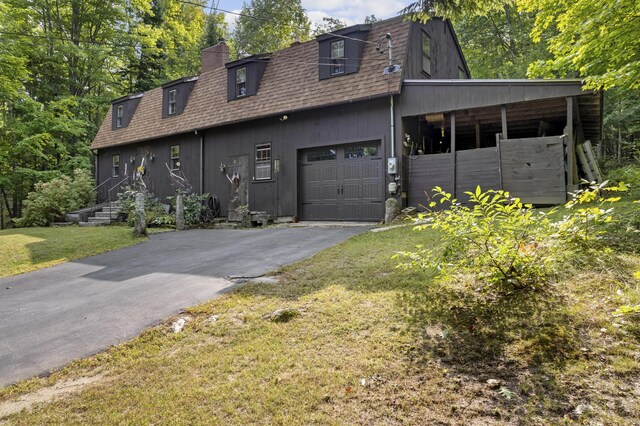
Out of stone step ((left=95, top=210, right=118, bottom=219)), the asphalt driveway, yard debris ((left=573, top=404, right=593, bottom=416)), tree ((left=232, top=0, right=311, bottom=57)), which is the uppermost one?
tree ((left=232, top=0, right=311, bottom=57))

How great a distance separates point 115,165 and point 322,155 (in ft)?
41.3

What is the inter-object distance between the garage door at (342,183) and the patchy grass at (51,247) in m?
5.34

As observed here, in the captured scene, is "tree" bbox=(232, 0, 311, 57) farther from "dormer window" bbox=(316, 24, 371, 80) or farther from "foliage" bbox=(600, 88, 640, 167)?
"foliage" bbox=(600, 88, 640, 167)

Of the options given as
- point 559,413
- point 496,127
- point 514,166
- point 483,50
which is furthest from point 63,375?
point 483,50

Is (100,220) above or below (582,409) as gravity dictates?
above

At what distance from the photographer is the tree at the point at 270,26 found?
27.5m

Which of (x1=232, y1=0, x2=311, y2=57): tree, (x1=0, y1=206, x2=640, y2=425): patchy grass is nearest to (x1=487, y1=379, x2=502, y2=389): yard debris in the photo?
(x1=0, y1=206, x2=640, y2=425): patchy grass


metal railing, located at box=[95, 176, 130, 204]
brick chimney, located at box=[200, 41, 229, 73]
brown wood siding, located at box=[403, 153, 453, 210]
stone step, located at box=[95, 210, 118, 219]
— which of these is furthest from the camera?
metal railing, located at box=[95, 176, 130, 204]

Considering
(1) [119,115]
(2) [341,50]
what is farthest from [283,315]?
(1) [119,115]

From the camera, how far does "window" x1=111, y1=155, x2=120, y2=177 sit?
62.6 feet

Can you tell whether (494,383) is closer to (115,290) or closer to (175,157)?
(115,290)

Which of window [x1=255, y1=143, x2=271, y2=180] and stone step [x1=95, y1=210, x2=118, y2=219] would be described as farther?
stone step [x1=95, y1=210, x2=118, y2=219]

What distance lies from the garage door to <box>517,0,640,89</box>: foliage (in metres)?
4.94

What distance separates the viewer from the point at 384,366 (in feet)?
8.98
